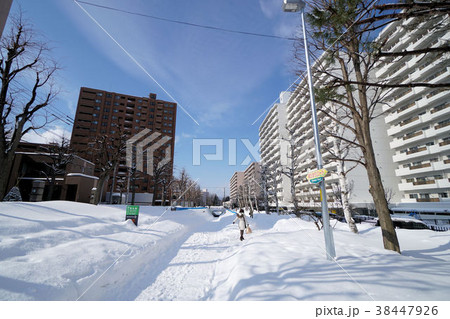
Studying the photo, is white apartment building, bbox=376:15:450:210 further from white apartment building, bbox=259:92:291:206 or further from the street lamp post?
the street lamp post

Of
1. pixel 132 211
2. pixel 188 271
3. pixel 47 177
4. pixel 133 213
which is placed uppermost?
pixel 47 177

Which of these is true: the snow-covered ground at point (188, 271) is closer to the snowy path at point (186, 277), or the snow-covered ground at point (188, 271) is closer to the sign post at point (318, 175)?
the snowy path at point (186, 277)

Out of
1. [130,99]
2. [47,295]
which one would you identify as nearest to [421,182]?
[47,295]

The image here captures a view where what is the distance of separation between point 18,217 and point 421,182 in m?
39.7

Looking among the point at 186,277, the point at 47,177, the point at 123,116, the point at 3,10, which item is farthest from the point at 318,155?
the point at 123,116

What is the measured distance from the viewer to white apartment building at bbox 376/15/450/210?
21422 mm

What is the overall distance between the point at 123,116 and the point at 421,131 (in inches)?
2688

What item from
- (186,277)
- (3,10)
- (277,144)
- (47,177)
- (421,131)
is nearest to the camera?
(3,10)

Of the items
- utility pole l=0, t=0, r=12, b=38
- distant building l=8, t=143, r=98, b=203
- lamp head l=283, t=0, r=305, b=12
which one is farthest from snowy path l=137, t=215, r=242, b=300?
distant building l=8, t=143, r=98, b=203

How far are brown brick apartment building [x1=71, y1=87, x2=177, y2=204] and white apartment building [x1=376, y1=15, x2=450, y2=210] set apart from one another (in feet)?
161

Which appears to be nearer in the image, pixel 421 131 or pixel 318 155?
pixel 318 155

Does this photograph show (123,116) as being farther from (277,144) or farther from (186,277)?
(186,277)

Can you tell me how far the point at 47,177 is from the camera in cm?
1886

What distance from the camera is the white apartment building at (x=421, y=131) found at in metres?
21.4
